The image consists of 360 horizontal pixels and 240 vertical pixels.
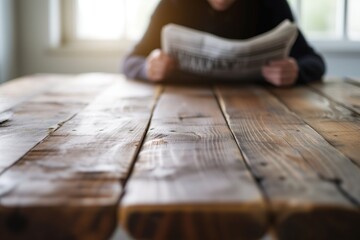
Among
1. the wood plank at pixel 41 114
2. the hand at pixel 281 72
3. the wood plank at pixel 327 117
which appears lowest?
the wood plank at pixel 327 117

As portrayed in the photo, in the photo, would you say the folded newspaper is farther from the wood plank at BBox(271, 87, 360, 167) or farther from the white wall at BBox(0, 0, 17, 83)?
the white wall at BBox(0, 0, 17, 83)

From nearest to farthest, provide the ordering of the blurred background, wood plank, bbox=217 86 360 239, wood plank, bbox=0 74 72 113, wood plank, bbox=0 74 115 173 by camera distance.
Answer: wood plank, bbox=217 86 360 239 < wood plank, bbox=0 74 115 173 < wood plank, bbox=0 74 72 113 < the blurred background

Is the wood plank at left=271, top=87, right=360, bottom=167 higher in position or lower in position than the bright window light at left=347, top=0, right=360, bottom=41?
lower

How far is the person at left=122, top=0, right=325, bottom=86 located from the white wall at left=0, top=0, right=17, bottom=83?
0.89 meters

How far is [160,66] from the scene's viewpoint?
4.97ft

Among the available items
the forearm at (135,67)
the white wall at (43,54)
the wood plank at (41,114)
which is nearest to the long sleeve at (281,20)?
the forearm at (135,67)

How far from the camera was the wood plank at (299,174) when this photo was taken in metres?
0.46

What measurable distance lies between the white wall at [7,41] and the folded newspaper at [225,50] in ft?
3.73

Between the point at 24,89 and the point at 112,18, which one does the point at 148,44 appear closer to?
the point at 24,89

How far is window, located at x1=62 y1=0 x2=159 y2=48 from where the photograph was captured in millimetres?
2676

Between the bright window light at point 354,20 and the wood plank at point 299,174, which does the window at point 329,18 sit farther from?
the wood plank at point 299,174

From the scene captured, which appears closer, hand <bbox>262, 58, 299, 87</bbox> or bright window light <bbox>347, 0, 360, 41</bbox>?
hand <bbox>262, 58, 299, 87</bbox>

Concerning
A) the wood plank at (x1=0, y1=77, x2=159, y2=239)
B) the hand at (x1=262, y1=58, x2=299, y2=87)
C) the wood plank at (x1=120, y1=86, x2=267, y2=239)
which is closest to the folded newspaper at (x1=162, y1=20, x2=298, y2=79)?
the hand at (x1=262, y1=58, x2=299, y2=87)

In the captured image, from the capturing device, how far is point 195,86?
4.88 ft
